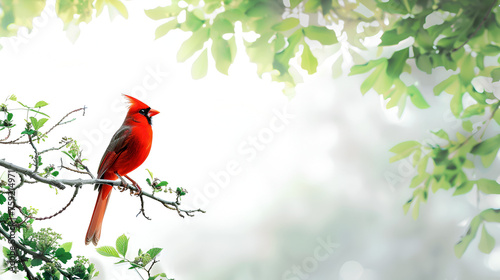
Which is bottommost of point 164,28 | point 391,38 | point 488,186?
point 488,186

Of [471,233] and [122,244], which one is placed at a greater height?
[122,244]

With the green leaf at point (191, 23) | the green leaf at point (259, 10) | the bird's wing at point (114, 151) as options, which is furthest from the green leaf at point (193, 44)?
the bird's wing at point (114, 151)

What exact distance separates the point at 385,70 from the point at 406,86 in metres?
0.12

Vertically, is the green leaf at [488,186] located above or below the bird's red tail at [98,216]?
below

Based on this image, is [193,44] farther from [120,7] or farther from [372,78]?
[372,78]

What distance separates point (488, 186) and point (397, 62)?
0.55 meters

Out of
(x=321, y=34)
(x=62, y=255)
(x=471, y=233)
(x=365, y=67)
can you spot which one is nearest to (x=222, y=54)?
(x=321, y=34)

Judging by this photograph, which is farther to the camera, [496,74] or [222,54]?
[496,74]

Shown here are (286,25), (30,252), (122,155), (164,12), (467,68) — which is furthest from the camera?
(467,68)

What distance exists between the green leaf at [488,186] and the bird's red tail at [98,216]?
3.93ft

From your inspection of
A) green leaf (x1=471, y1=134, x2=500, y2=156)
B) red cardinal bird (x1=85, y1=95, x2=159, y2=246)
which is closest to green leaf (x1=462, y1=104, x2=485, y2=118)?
green leaf (x1=471, y1=134, x2=500, y2=156)

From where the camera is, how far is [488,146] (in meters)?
1.35

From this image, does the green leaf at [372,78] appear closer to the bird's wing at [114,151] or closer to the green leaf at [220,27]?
the green leaf at [220,27]

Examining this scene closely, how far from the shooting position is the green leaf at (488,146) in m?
1.33
